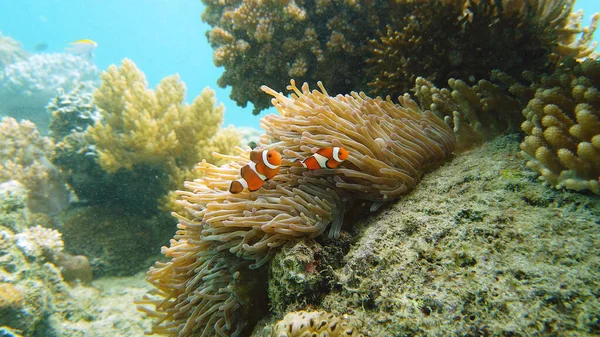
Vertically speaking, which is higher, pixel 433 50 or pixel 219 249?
pixel 433 50

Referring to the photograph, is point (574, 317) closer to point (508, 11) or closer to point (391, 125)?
point (391, 125)

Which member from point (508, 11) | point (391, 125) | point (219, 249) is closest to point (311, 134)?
point (391, 125)

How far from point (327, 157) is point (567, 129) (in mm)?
1350

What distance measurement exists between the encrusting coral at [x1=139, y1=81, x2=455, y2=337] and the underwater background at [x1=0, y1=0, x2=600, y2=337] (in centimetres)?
1

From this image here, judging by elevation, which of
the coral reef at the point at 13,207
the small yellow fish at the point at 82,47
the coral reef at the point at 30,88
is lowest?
the coral reef at the point at 13,207

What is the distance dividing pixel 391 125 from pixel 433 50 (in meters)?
1.43

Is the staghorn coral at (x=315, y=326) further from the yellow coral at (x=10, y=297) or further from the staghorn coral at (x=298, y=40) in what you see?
the yellow coral at (x=10, y=297)

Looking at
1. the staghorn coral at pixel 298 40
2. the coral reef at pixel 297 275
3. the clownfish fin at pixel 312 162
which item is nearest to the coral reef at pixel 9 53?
the staghorn coral at pixel 298 40

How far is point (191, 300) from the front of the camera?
226cm

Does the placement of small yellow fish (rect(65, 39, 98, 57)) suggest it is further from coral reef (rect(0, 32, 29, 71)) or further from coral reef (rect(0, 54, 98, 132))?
coral reef (rect(0, 32, 29, 71))

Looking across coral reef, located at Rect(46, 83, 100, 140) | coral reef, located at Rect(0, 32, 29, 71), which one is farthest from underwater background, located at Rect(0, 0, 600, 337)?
coral reef, located at Rect(0, 32, 29, 71)

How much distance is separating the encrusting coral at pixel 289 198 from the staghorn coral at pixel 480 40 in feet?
3.31

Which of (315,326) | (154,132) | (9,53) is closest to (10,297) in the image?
(154,132)

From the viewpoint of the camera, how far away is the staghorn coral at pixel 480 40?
2.97m
